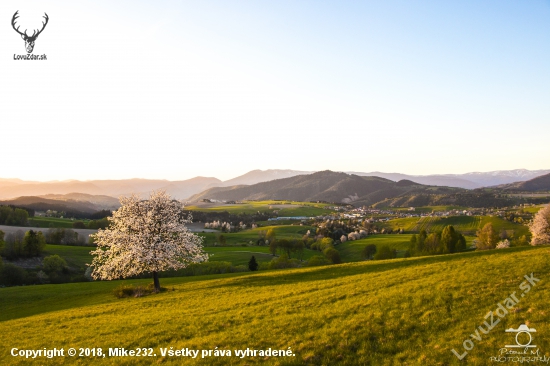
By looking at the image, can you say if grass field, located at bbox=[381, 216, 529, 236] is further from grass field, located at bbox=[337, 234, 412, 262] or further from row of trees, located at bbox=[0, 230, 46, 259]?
row of trees, located at bbox=[0, 230, 46, 259]

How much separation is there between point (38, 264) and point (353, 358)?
114 meters

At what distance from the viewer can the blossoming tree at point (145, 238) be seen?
134 ft

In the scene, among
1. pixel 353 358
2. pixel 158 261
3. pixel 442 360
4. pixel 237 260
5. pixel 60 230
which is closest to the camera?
pixel 442 360

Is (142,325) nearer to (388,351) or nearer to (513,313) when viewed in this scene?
(388,351)

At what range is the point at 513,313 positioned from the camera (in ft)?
56.1

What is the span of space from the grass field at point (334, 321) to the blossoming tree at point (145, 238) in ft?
23.5

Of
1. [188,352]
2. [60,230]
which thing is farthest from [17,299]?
[60,230]

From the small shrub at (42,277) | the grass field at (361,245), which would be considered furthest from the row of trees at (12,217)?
the grass field at (361,245)

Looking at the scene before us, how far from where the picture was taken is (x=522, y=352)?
43.8ft

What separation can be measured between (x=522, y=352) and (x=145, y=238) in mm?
39321

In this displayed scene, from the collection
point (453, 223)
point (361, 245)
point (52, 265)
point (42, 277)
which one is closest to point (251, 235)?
point (361, 245)

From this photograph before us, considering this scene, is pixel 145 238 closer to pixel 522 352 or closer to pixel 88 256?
pixel 522 352

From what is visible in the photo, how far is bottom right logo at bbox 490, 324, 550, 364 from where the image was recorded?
12.8 metres

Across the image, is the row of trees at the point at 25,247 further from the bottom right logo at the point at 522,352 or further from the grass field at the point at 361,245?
the bottom right logo at the point at 522,352
